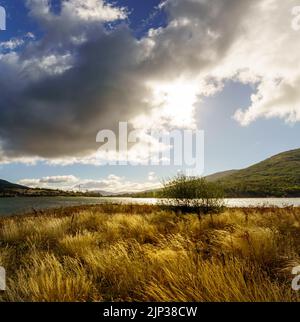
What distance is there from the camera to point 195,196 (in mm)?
17641

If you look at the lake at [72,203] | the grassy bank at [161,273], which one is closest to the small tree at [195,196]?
the lake at [72,203]

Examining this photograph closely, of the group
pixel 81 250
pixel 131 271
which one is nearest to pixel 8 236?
pixel 81 250

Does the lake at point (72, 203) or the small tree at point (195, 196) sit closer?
the small tree at point (195, 196)

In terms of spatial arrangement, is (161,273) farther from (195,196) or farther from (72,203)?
(72,203)

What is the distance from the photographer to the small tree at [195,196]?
1758cm

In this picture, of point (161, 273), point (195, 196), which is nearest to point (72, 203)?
point (195, 196)

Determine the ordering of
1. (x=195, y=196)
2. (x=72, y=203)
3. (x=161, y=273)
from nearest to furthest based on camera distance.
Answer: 1. (x=161, y=273)
2. (x=195, y=196)
3. (x=72, y=203)

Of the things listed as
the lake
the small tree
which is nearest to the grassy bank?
the small tree

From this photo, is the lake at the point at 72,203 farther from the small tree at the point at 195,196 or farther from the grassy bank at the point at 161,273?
the grassy bank at the point at 161,273

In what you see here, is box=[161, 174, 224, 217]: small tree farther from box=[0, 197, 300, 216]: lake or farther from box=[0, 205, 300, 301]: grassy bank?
box=[0, 205, 300, 301]: grassy bank

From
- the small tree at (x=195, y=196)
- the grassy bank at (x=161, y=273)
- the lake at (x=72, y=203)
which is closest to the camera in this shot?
the grassy bank at (x=161, y=273)
